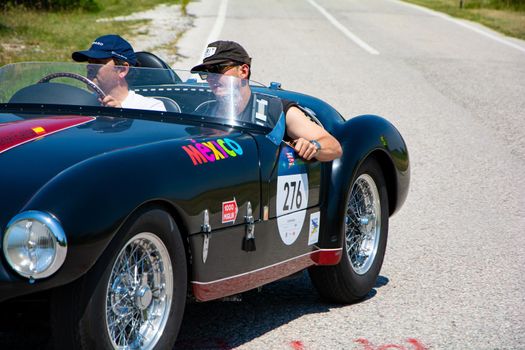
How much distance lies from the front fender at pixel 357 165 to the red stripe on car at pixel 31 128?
4.33ft

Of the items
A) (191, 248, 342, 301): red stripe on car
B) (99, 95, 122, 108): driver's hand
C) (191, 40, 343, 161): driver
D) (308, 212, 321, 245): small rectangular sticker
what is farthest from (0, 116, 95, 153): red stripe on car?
(308, 212, 321, 245): small rectangular sticker

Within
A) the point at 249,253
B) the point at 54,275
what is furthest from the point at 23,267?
the point at 249,253

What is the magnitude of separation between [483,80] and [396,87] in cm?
185

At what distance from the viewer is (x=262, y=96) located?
5.24 meters

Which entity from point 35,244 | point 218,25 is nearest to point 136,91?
point 35,244

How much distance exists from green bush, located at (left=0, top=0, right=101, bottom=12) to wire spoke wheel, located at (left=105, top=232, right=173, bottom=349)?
19.5m

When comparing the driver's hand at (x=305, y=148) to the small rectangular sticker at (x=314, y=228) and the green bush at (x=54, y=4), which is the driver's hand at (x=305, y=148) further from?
the green bush at (x=54, y=4)

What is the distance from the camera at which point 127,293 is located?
3.99 meters

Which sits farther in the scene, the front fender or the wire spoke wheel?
the front fender

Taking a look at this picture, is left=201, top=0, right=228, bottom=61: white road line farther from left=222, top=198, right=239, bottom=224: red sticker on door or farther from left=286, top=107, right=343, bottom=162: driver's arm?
left=222, top=198, right=239, bottom=224: red sticker on door

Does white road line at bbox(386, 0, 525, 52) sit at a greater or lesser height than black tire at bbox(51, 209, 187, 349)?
lesser

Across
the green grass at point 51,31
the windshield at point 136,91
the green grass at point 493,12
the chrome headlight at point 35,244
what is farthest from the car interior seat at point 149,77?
the green grass at point 493,12

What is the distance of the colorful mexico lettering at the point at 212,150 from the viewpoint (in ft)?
14.0

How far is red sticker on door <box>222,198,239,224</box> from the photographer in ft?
14.3
